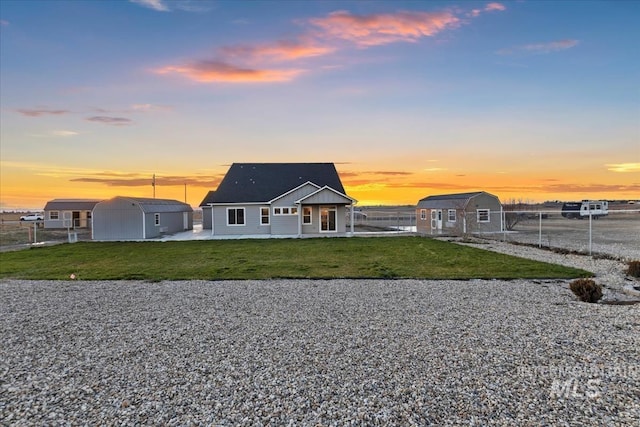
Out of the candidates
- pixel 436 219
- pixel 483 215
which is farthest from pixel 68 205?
pixel 483 215

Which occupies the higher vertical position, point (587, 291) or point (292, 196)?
point (292, 196)

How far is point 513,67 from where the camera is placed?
53.1 ft

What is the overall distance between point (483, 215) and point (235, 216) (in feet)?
61.3

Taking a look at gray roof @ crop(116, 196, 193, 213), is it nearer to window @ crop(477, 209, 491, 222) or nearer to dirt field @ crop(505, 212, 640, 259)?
window @ crop(477, 209, 491, 222)

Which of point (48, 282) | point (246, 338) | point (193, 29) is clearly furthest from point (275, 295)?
point (193, 29)

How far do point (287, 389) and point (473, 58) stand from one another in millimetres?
16257

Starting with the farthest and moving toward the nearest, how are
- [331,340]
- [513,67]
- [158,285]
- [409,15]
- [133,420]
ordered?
[513,67] < [409,15] < [158,285] < [331,340] < [133,420]

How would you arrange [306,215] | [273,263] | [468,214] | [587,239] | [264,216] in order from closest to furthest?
[273,263] < [587,239] < [468,214] < [306,215] < [264,216]

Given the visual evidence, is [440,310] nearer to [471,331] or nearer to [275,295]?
[471,331]

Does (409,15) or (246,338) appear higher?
(409,15)

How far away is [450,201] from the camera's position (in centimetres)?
2941

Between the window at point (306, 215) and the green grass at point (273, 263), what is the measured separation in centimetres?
710

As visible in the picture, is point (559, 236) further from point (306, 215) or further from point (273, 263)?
point (273, 263)

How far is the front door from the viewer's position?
92.3 feet
